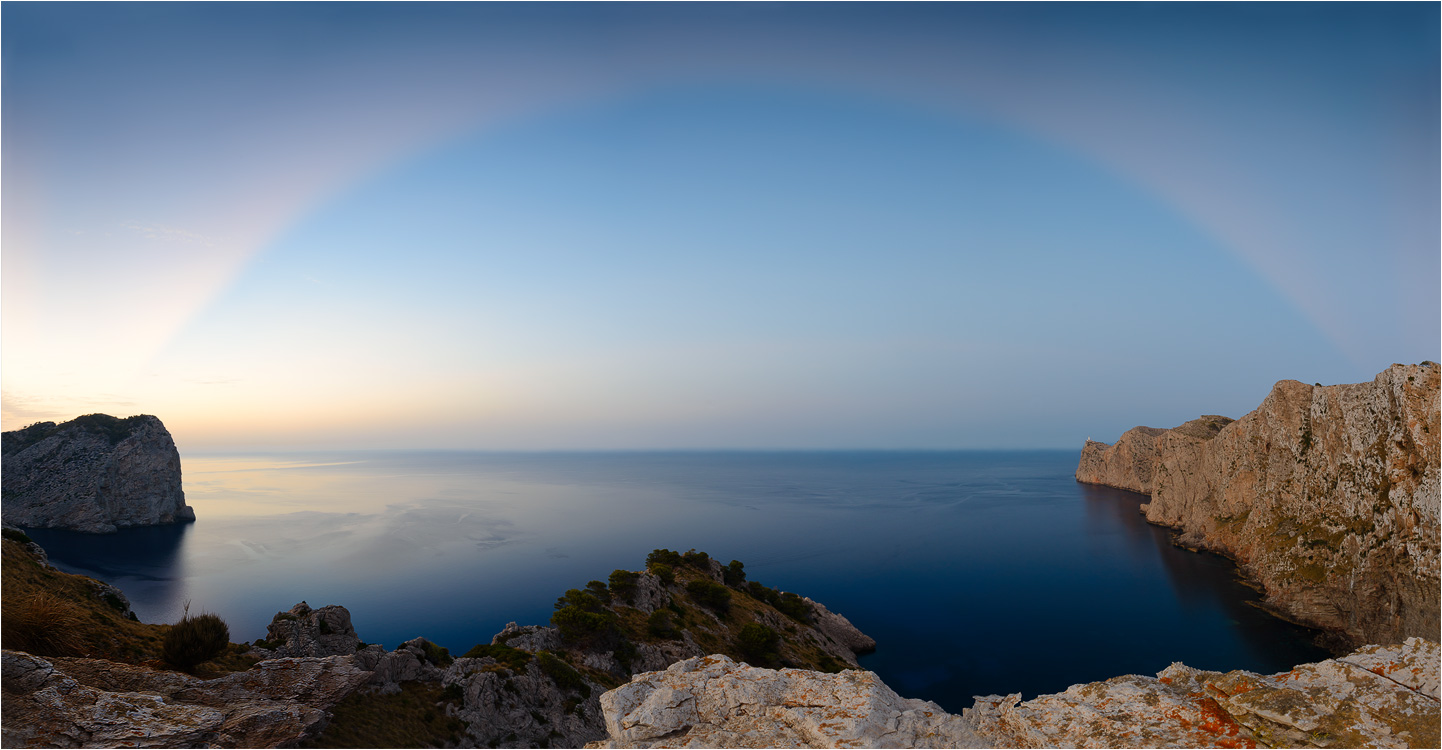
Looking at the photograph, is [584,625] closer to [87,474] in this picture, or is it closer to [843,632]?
[843,632]

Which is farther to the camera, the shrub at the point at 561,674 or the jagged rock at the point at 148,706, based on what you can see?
the shrub at the point at 561,674

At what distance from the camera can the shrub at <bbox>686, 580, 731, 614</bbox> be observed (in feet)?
185

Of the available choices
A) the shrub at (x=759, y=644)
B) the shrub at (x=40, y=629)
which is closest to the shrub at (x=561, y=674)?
the shrub at (x=759, y=644)

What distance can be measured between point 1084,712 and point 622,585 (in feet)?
155

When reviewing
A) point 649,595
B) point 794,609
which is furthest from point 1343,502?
point 649,595

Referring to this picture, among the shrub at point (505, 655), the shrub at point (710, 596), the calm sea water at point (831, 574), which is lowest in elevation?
the calm sea water at point (831, 574)

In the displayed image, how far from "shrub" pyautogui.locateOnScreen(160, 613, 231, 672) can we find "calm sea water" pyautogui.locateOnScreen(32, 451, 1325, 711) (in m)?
56.3

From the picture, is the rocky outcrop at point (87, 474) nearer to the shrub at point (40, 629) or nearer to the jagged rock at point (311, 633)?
the jagged rock at point (311, 633)

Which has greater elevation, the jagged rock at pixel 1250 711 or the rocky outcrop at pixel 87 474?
the jagged rock at pixel 1250 711

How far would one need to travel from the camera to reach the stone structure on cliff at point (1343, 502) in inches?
2009

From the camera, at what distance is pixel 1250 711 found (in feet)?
27.5

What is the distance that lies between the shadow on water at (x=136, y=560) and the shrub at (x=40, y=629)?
81303 millimetres

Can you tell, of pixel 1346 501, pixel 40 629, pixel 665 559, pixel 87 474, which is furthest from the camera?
pixel 87 474

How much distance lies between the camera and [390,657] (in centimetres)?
2431
